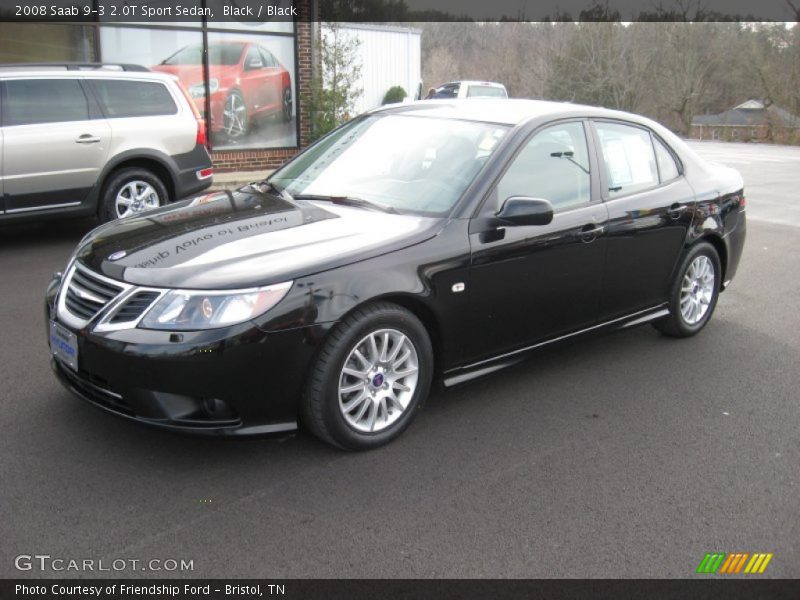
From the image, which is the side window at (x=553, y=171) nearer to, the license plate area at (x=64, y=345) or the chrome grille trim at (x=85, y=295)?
the chrome grille trim at (x=85, y=295)

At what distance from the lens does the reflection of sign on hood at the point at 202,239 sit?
11.9ft

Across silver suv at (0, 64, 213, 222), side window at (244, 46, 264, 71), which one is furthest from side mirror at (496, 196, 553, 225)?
side window at (244, 46, 264, 71)

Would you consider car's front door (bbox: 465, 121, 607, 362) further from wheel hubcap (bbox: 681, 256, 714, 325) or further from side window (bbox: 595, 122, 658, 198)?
wheel hubcap (bbox: 681, 256, 714, 325)

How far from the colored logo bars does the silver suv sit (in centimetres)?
672

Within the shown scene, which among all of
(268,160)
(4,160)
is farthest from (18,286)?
(268,160)

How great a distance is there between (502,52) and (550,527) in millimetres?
47951

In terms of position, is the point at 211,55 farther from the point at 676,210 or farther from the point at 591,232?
the point at 591,232

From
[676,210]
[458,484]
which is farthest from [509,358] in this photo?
[676,210]

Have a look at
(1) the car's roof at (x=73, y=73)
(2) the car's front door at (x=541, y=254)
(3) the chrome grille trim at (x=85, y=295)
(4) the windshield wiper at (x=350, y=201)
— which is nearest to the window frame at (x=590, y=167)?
(2) the car's front door at (x=541, y=254)

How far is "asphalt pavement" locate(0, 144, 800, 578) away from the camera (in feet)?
9.95

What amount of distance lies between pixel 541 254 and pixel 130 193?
5775 millimetres

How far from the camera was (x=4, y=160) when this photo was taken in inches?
306

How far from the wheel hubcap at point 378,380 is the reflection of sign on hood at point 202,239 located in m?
0.76
